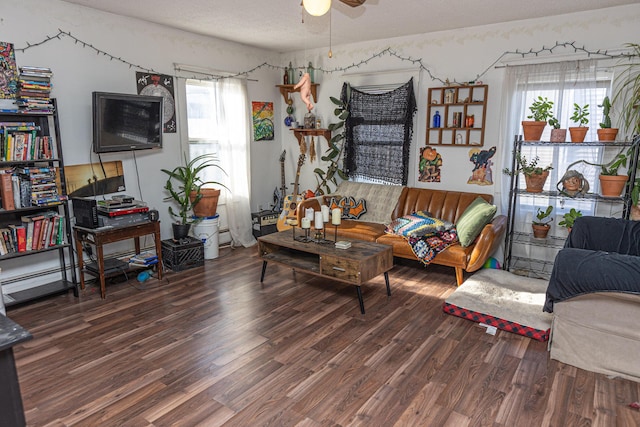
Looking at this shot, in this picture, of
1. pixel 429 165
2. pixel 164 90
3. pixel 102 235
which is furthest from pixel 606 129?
pixel 102 235

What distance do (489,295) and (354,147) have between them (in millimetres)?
2597

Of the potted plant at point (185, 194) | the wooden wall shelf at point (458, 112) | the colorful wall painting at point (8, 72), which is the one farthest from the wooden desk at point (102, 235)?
the wooden wall shelf at point (458, 112)

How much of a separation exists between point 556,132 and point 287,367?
10.5 ft

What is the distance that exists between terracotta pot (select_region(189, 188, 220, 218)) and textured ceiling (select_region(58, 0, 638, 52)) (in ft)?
5.76

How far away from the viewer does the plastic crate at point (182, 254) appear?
4.36 metres

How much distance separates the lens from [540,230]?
159 inches

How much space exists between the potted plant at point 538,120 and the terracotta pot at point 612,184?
26.3 inches

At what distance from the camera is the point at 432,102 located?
470 cm

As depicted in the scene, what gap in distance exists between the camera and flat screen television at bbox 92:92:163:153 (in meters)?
3.76

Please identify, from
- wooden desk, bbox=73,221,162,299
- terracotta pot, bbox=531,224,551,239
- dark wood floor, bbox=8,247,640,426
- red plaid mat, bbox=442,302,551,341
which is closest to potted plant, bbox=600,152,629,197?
terracotta pot, bbox=531,224,551,239

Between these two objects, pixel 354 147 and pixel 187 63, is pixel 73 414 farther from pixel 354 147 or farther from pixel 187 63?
pixel 354 147

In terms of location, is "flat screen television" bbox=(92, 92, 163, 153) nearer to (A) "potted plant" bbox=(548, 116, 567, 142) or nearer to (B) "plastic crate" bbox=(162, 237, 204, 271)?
(B) "plastic crate" bbox=(162, 237, 204, 271)

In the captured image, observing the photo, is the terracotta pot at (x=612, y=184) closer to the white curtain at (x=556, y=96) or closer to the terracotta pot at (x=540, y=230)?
the white curtain at (x=556, y=96)

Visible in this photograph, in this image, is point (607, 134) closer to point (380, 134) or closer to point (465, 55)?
point (465, 55)
